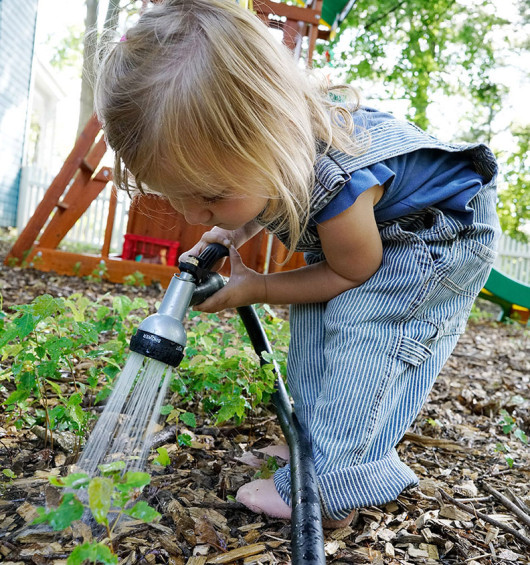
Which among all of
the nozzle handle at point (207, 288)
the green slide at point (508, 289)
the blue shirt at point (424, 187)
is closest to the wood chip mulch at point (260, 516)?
the nozzle handle at point (207, 288)

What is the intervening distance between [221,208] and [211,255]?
16cm

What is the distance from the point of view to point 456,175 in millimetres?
1657

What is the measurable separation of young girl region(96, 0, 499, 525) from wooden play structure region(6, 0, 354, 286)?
9.72 feet

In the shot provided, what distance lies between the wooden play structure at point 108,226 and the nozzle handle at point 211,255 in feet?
9.98

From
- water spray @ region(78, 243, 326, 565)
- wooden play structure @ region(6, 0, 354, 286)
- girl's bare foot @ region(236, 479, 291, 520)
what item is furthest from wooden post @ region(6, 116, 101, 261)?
girl's bare foot @ region(236, 479, 291, 520)

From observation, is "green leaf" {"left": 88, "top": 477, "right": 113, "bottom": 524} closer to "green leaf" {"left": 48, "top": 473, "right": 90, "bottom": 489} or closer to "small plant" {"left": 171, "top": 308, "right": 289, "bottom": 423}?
"green leaf" {"left": 48, "top": 473, "right": 90, "bottom": 489}

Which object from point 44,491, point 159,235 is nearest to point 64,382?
point 44,491

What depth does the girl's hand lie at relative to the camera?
5.17ft

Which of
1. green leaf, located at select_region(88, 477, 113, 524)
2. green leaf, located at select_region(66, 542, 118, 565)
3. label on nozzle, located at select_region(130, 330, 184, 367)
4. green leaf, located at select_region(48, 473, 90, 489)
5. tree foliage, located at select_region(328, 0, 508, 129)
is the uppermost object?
tree foliage, located at select_region(328, 0, 508, 129)

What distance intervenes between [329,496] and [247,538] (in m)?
0.21

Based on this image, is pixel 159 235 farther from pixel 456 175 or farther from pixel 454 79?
pixel 454 79

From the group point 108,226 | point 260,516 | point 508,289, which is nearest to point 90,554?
point 260,516

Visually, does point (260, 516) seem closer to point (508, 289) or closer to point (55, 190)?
point (55, 190)

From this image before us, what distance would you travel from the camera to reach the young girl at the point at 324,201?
50.6 inches
